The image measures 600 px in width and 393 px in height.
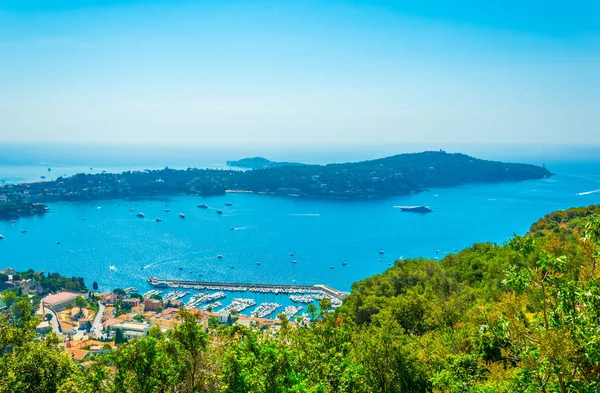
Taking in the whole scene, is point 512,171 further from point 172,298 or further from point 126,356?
point 126,356

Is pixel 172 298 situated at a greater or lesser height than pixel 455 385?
lesser

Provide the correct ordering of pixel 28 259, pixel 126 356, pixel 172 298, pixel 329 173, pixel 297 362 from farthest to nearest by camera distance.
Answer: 1. pixel 329 173
2. pixel 28 259
3. pixel 172 298
4. pixel 297 362
5. pixel 126 356

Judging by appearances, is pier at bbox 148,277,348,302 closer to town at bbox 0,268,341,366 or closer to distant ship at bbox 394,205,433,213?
town at bbox 0,268,341,366

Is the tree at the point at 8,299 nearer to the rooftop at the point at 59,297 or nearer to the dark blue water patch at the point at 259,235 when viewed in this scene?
the rooftop at the point at 59,297

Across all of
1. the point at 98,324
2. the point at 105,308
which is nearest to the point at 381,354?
→ the point at 98,324

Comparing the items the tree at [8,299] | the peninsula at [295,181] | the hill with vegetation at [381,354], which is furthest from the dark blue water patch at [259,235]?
the hill with vegetation at [381,354]

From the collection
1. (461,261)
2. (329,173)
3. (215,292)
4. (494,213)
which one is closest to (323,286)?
(215,292)
